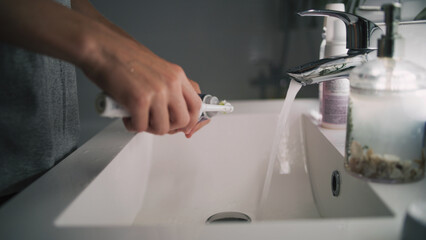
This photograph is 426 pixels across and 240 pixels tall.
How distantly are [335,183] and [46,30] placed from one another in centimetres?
41

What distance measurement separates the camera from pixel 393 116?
1.25 ft

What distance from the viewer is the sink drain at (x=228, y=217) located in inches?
22.6

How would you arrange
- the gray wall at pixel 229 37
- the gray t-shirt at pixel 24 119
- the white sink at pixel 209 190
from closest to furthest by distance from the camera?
the white sink at pixel 209 190
the gray t-shirt at pixel 24 119
the gray wall at pixel 229 37

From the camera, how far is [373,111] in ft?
1.28

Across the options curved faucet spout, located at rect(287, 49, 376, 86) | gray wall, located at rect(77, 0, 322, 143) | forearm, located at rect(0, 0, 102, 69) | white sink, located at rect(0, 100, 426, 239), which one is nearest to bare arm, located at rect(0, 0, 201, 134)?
forearm, located at rect(0, 0, 102, 69)

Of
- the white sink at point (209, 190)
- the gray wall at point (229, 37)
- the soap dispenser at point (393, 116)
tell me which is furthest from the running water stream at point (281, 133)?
the gray wall at point (229, 37)

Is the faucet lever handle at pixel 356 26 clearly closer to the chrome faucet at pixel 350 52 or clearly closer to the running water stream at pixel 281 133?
the chrome faucet at pixel 350 52

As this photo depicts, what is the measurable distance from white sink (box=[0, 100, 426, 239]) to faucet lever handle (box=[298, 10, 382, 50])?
0.51 ft

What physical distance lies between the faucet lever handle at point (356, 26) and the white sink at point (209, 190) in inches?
6.1

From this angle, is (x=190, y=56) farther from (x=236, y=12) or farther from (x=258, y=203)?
(x=258, y=203)

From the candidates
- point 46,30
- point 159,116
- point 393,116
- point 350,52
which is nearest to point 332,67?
point 350,52

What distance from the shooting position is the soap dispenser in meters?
0.38

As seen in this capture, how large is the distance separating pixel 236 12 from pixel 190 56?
16 centimetres

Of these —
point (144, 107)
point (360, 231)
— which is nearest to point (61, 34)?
point (144, 107)
